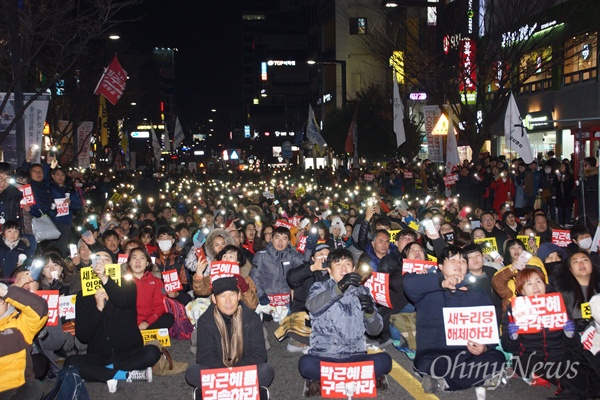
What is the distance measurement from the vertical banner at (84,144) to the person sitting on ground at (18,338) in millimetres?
24721

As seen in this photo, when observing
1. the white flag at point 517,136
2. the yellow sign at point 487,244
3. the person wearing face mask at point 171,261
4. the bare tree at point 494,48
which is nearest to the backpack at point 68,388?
the person wearing face mask at point 171,261

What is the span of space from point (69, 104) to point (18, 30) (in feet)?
63.5

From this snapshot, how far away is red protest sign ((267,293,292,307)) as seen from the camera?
1098 cm

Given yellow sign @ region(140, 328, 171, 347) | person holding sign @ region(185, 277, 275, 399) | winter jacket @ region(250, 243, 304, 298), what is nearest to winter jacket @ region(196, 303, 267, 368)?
person holding sign @ region(185, 277, 275, 399)

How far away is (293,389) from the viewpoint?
7.75m

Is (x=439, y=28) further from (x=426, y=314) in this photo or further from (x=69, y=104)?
(x=426, y=314)

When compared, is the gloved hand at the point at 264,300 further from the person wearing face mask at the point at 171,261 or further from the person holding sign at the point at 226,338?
the person holding sign at the point at 226,338

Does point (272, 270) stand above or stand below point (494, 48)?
below

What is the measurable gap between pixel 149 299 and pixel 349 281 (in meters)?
3.63

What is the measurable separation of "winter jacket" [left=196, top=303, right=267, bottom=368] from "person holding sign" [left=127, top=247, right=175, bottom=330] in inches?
106

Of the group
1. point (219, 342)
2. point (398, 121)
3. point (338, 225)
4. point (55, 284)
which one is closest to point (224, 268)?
point (55, 284)

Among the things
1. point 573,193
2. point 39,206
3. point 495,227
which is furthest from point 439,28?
point 39,206

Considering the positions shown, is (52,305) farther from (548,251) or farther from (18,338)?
(548,251)

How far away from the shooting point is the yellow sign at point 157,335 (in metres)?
9.05
